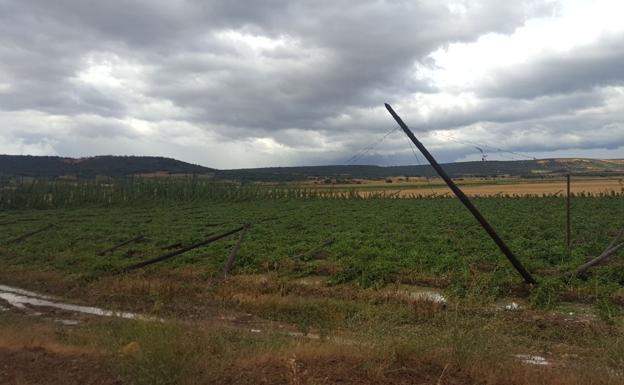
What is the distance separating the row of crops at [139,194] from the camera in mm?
63250

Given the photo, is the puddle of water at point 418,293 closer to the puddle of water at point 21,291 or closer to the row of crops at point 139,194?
the puddle of water at point 21,291

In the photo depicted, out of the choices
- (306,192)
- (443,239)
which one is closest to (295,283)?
(443,239)

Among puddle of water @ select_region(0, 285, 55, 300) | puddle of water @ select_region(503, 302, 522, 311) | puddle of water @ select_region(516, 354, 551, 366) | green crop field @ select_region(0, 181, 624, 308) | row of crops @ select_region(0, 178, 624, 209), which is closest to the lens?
puddle of water @ select_region(516, 354, 551, 366)

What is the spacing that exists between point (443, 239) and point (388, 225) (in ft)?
23.4

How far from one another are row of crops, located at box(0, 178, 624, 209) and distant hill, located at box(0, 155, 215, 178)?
61562mm

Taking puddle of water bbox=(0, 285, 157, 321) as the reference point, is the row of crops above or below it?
above

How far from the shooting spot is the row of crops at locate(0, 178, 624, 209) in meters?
63.2

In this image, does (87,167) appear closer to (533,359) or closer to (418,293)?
(418,293)

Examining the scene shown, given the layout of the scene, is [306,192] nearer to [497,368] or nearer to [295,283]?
[295,283]

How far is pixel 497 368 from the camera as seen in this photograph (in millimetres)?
5727

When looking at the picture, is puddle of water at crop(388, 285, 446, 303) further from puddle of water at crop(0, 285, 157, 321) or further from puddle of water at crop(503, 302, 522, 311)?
puddle of water at crop(0, 285, 157, 321)

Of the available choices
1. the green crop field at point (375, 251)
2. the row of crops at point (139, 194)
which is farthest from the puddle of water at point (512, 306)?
the row of crops at point (139, 194)

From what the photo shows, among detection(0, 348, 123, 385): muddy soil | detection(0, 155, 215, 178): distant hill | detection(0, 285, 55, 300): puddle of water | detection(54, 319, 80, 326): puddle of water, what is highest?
detection(0, 155, 215, 178): distant hill

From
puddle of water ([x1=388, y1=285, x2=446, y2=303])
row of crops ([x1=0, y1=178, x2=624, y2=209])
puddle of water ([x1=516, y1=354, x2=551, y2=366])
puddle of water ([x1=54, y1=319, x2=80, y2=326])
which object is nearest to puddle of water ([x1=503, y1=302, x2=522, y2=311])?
puddle of water ([x1=388, y1=285, x2=446, y2=303])
